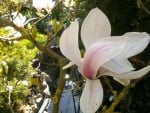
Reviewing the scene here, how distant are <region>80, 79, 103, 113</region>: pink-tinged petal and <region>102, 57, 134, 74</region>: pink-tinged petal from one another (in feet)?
0.09

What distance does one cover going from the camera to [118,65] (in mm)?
399

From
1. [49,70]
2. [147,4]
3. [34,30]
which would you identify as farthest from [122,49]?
[49,70]

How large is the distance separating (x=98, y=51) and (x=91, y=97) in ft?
0.17

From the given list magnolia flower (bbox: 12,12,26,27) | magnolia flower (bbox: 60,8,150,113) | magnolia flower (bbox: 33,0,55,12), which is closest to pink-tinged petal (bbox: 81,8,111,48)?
magnolia flower (bbox: 60,8,150,113)

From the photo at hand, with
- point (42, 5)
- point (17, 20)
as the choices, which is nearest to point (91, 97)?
point (17, 20)

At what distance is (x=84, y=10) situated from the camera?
2.80 meters

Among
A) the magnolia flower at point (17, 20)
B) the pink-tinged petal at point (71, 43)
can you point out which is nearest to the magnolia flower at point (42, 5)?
the magnolia flower at point (17, 20)

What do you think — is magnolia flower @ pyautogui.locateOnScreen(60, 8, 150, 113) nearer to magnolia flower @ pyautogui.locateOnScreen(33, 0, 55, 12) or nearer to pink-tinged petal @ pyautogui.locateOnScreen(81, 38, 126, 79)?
pink-tinged petal @ pyautogui.locateOnScreen(81, 38, 126, 79)

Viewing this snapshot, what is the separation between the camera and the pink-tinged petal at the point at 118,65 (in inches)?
15.6

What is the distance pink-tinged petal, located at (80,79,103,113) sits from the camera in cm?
40

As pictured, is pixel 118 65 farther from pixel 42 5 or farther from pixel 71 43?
pixel 42 5

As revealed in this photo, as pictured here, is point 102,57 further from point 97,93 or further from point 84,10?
point 84,10

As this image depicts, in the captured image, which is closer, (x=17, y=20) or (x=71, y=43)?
(x=71, y=43)

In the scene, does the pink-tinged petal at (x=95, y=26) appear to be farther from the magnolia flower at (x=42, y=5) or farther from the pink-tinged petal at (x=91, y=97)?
the magnolia flower at (x=42, y=5)
